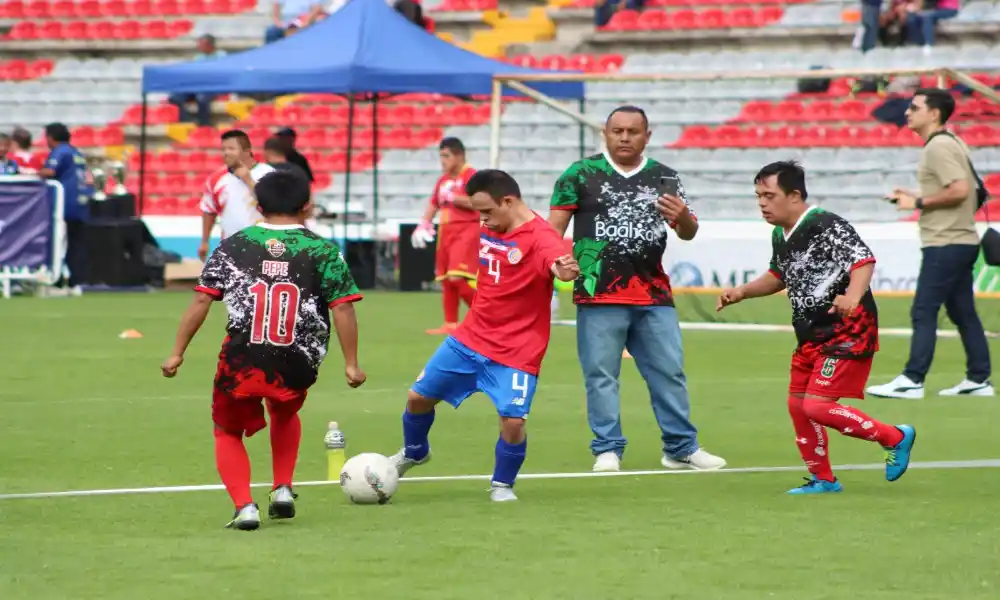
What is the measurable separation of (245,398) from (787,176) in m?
2.69

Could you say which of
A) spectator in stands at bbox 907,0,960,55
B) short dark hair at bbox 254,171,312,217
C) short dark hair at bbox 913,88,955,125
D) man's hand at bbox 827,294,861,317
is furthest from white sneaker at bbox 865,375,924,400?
spectator in stands at bbox 907,0,960,55

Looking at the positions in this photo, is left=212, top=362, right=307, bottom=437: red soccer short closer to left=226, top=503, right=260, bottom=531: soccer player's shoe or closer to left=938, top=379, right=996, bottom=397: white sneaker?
left=226, top=503, right=260, bottom=531: soccer player's shoe

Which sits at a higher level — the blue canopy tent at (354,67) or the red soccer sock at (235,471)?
the blue canopy tent at (354,67)

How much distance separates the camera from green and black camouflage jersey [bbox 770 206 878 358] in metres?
8.39

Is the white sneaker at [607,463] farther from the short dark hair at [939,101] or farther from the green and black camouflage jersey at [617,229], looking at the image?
the short dark hair at [939,101]

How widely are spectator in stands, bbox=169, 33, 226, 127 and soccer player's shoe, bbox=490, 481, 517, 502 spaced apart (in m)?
26.6

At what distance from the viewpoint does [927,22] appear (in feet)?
96.0

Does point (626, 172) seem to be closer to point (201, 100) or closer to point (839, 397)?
point (839, 397)

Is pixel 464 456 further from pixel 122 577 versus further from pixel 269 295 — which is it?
pixel 122 577

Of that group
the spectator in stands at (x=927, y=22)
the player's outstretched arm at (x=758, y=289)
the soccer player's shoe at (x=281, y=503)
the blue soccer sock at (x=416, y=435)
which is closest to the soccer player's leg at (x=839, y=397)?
the player's outstretched arm at (x=758, y=289)

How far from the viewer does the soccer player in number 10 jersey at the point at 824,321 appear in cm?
838

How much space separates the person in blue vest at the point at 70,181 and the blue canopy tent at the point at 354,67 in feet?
5.18

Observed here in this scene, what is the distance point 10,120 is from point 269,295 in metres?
30.6

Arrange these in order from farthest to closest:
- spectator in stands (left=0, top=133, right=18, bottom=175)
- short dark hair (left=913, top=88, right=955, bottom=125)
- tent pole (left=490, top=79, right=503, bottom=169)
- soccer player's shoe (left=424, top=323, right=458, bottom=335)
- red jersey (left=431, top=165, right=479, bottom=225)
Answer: spectator in stands (left=0, top=133, right=18, bottom=175), tent pole (left=490, top=79, right=503, bottom=169), red jersey (left=431, top=165, right=479, bottom=225), soccer player's shoe (left=424, top=323, right=458, bottom=335), short dark hair (left=913, top=88, right=955, bottom=125)
